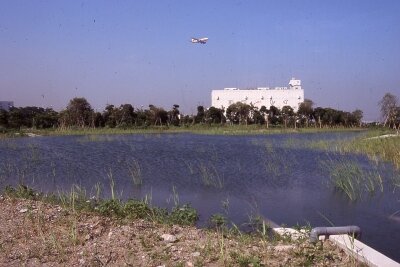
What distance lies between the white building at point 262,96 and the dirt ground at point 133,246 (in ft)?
188

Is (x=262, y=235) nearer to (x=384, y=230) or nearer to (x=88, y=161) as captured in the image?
(x=384, y=230)

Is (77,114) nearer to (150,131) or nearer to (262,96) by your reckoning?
(150,131)

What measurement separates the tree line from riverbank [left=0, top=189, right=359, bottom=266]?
27.2 meters

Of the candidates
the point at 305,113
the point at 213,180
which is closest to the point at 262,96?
the point at 305,113

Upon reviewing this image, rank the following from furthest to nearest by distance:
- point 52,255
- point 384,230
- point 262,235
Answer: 1. point 384,230
2. point 262,235
3. point 52,255

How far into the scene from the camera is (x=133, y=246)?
4.11 m

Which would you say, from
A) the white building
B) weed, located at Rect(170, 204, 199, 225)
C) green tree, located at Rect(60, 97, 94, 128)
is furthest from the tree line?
weed, located at Rect(170, 204, 199, 225)

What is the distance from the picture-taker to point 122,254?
12.8 ft

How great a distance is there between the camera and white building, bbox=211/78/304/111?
204 ft

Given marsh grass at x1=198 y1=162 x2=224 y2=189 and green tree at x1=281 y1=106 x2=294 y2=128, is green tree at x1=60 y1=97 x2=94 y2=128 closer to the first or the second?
green tree at x1=281 y1=106 x2=294 y2=128

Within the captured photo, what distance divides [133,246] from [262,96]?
59845mm

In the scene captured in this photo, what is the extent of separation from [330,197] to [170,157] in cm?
713

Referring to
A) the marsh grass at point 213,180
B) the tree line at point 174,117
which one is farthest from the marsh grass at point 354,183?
the tree line at point 174,117

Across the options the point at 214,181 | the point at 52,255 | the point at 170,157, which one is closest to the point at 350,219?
the point at 214,181
